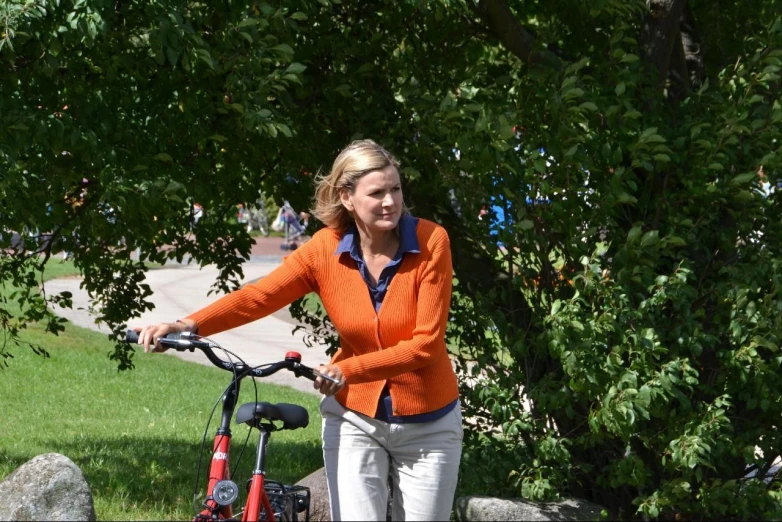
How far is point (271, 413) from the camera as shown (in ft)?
12.1

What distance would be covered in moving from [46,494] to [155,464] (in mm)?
2710

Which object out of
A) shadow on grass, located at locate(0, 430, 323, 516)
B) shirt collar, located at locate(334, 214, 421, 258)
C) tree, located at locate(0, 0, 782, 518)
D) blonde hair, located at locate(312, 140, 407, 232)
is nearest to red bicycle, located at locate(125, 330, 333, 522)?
shirt collar, located at locate(334, 214, 421, 258)

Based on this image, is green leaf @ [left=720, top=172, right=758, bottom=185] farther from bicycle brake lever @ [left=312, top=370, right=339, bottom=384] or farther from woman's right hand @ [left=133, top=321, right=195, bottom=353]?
woman's right hand @ [left=133, top=321, right=195, bottom=353]

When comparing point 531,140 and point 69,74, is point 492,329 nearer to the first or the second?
point 531,140

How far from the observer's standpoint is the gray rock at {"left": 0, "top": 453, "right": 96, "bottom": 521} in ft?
17.4

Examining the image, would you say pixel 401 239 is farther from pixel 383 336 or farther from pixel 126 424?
pixel 126 424

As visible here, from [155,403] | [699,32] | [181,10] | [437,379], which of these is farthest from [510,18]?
[155,403]

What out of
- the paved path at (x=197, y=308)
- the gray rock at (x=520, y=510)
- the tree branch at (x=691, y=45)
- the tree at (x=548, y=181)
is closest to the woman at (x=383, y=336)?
the tree at (x=548, y=181)

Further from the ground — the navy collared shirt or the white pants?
the navy collared shirt

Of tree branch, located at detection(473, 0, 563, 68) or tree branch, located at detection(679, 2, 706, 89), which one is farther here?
tree branch, located at detection(679, 2, 706, 89)

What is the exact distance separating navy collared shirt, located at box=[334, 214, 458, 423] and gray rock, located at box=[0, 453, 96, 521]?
2.15 m

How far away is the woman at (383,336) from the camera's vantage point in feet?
12.2

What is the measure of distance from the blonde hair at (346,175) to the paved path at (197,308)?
22.3 ft

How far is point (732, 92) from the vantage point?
606cm
